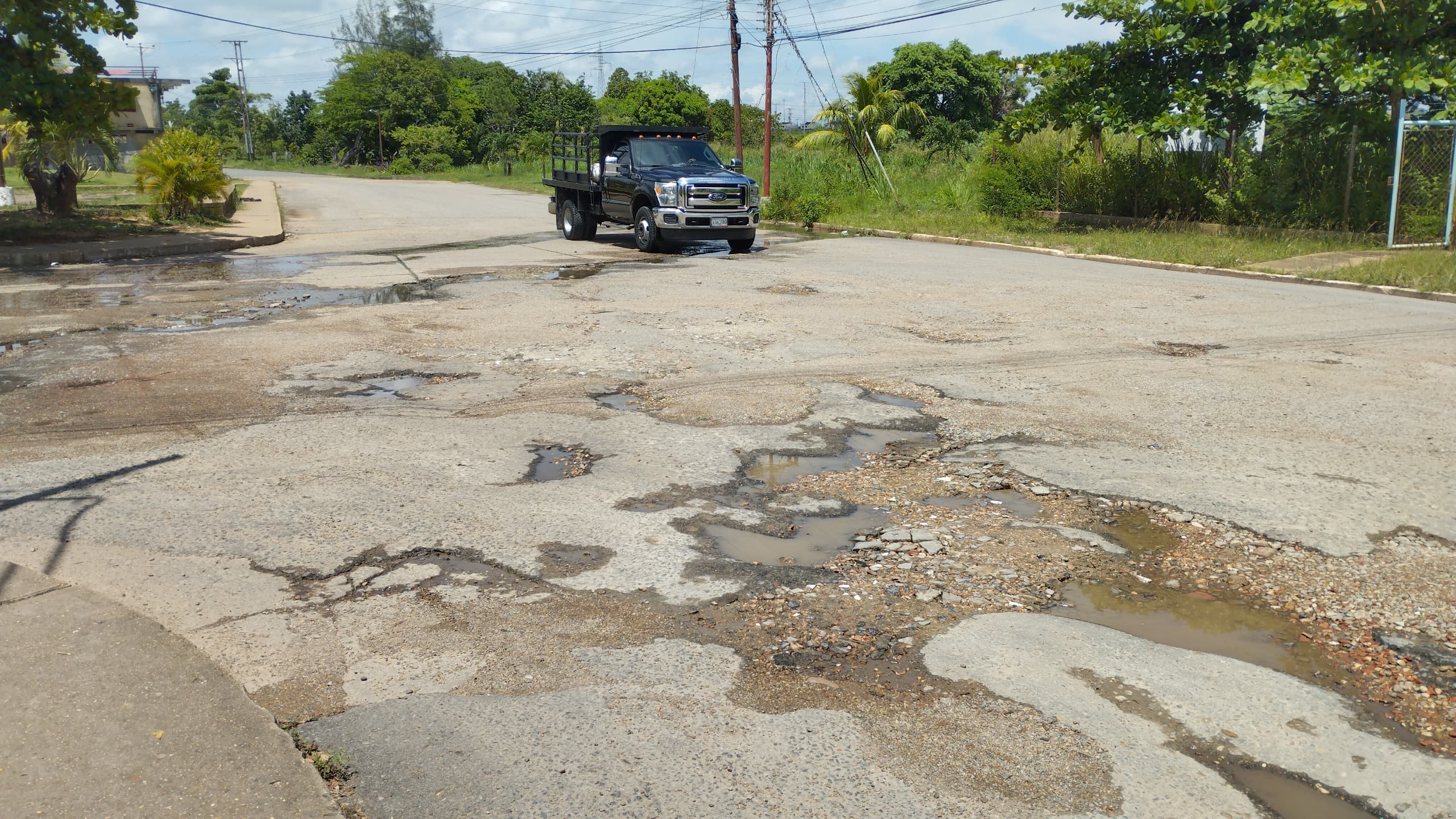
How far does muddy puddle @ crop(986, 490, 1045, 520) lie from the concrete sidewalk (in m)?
3.65

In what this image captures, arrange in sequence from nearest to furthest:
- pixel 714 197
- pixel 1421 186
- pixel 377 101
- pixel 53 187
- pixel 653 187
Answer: pixel 1421 186, pixel 714 197, pixel 653 187, pixel 53 187, pixel 377 101

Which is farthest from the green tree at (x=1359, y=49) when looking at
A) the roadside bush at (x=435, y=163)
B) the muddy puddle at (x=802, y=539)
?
the roadside bush at (x=435, y=163)

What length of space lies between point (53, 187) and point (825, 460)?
22.7m

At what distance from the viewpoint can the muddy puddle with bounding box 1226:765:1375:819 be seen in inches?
126

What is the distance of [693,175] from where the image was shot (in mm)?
19016

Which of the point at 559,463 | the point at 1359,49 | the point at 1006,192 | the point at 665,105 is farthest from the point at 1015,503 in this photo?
the point at 665,105

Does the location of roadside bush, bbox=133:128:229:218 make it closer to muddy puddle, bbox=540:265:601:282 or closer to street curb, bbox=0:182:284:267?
street curb, bbox=0:182:284:267

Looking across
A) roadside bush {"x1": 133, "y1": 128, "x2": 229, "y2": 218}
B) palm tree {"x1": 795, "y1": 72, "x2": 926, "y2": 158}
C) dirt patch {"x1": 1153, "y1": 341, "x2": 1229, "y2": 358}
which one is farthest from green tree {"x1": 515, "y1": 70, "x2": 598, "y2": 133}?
dirt patch {"x1": 1153, "y1": 341, "x2": 1229, "y2": 358}

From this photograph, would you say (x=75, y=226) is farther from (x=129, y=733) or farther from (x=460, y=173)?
(x=460, y=173)

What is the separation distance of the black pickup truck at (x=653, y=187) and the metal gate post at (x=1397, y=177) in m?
10.00

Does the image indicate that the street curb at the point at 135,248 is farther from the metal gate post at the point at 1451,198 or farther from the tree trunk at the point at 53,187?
the metal gate post at the point at 1451,198

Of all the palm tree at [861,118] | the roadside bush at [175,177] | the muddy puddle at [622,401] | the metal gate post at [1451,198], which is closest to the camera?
the muddy puddle at [622,401]

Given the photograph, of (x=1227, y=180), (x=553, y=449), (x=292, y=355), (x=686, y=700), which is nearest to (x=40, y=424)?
(x=292, y=355)

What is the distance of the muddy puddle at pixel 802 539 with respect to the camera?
512 cm
